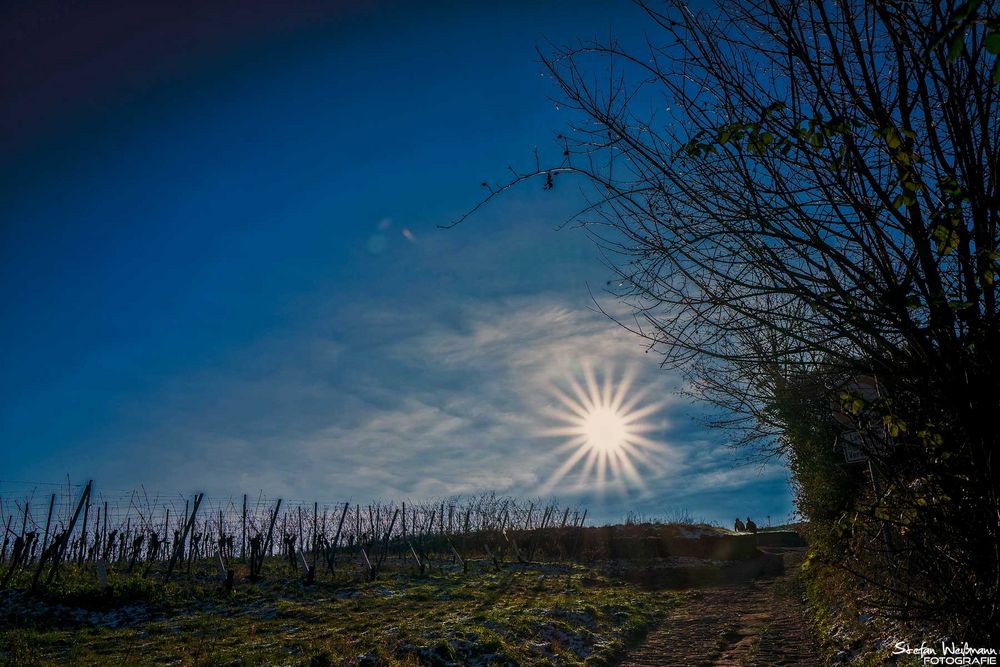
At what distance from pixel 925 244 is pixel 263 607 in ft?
61.8

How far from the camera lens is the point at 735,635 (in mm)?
11906

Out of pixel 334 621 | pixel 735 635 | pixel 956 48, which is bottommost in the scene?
pixel 735 635

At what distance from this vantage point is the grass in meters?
10.6

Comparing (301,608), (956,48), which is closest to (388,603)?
(301,608)

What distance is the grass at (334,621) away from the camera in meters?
10.6

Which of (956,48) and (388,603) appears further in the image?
(388,603)

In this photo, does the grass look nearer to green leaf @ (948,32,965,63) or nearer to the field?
the field

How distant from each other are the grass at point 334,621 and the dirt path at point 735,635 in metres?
0.70

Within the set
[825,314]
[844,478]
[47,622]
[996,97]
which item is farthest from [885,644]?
[47,622]

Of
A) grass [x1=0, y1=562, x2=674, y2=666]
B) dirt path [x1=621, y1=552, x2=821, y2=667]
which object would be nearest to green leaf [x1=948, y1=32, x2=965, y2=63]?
dirt path [x1=621, y1=552, x2=821, y2=667]

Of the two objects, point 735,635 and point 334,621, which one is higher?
point 334,621

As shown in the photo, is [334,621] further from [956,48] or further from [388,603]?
[956,48]

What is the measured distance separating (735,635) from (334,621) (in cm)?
928

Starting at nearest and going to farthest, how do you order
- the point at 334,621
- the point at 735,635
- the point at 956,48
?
the point at 956,48, the point at 735,635, the point at 334,621
